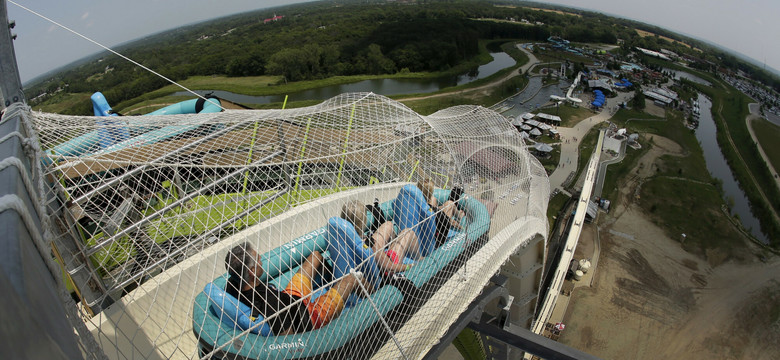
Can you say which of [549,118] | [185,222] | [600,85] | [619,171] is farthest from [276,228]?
[600,85]

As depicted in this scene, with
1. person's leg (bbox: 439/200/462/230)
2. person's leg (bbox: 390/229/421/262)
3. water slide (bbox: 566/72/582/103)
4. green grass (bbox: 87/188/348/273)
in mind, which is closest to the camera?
green grass (bbox: 87/188/348/273)

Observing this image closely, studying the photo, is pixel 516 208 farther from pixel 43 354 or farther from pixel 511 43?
pixel 511 43

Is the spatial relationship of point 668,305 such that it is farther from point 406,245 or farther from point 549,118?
point 549,118

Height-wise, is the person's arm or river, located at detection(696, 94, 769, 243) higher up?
the person's arm

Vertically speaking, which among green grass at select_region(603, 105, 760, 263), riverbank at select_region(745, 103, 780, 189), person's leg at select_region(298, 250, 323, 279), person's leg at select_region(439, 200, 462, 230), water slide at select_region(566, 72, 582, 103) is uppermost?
person's leg at select_region(298, 250, 323, 279)

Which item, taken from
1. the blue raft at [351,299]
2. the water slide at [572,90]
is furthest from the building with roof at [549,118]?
the blue raft at [351,299]

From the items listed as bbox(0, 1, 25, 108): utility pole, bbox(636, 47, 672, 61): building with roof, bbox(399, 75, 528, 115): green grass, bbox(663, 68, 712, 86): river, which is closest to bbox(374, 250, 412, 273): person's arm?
bbox(0, 1, 25, 108): utility pole

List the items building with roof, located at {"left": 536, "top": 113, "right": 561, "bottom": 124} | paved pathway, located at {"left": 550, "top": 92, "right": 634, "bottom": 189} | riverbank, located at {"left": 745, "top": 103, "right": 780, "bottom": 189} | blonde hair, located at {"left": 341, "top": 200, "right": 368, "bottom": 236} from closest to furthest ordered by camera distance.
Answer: blonde hair, located at {"left": 341, "top": 200, "right": 368, "bottom": 236} → paved pathway, located at {"left": 550, "top": 92, "right": 634, "bottom": 189} → riverbank, located at {"left": 745, "top": 103, "right": 780, "bottom": 189} → building with roof, located at {"left": 536, "top": 113, "right": 561, "bottom": 124}

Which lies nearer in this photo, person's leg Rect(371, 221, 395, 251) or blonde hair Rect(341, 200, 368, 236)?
person's leg Rect(371, 221, 395, 251)

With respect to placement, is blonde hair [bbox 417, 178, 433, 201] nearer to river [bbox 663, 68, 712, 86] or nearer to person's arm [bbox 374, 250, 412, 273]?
person's arm [bbox 374, 250, 412, 273]
